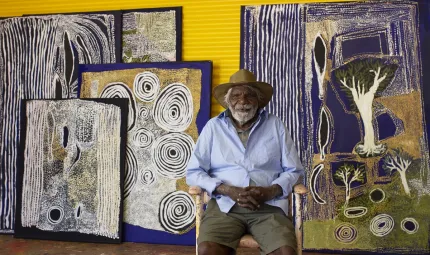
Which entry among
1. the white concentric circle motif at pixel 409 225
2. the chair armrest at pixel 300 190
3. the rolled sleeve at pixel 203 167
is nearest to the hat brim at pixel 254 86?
the rolled sleeve at pixel 203 167

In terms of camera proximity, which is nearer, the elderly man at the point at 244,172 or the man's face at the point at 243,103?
the elderly man at the point at 244,172

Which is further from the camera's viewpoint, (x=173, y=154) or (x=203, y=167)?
(x=173, y=154)

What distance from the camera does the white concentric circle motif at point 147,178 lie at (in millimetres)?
4473

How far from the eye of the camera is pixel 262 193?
297 centimetres

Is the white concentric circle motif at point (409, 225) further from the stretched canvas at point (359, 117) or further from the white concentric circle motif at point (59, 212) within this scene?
the white concentric circle motif at point (59, 212)

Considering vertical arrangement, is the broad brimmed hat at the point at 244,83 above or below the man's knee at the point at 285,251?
above

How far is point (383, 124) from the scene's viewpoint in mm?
4188

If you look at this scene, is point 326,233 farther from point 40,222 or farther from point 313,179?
point 40,222

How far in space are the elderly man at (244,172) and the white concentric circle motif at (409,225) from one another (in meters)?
1.49

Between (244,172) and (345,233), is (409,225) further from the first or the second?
(244,172)

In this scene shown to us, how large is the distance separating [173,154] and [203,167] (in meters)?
1.28

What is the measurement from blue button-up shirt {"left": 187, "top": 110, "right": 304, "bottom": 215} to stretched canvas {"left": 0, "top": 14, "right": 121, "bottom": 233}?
6.22ft

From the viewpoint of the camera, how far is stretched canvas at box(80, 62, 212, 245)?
4426 millimetres

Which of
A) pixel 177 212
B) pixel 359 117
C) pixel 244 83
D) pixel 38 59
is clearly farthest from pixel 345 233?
pixel 38 59
